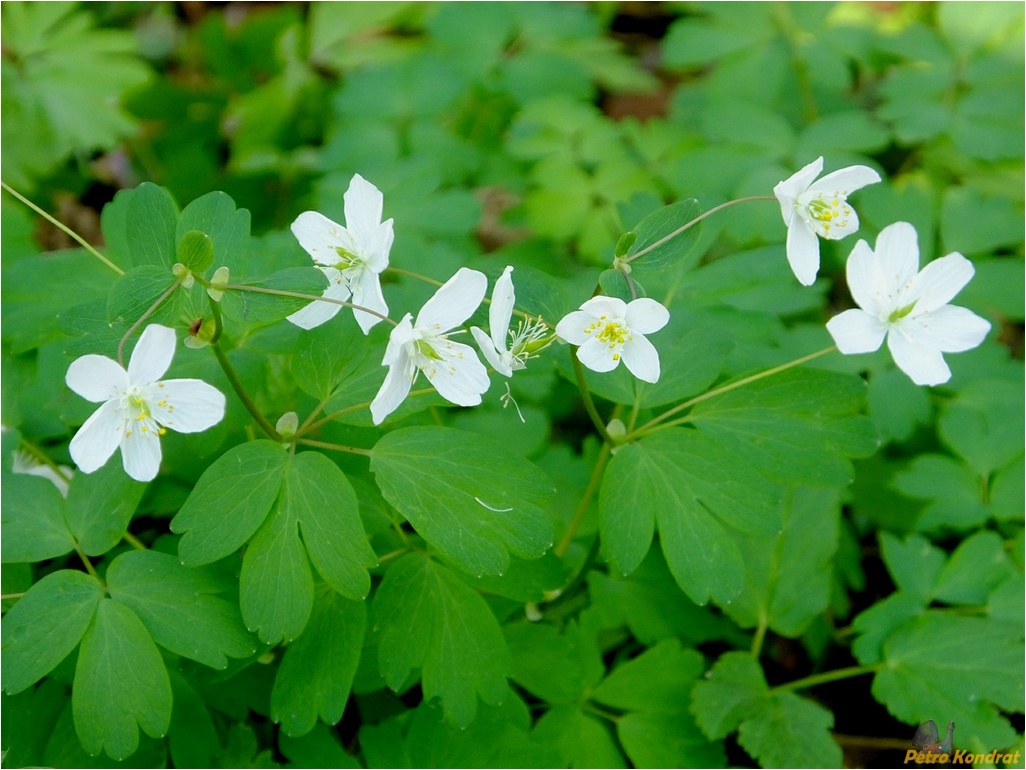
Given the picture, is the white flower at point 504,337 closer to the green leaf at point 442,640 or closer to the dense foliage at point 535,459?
the dense foliage at point 535,459

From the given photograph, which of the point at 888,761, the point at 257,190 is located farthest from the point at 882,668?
the point at 257,190

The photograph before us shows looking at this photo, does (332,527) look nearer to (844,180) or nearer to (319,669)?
(319,669)

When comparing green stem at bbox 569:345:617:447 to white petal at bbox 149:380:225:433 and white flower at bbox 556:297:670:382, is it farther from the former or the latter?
white petal at bbox 149:380:225:433

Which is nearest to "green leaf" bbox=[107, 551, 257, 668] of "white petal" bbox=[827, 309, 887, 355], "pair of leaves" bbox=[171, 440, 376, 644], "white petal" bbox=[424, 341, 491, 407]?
"pair of leaves" bbox=[171, 440, 376, 644]

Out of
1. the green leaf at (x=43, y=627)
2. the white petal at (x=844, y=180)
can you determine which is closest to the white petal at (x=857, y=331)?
the white petal at (x=844, y=180)

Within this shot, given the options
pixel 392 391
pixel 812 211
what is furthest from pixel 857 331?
pixel 392 391

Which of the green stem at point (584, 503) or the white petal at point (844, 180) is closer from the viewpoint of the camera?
the white petal at point (844, 180)

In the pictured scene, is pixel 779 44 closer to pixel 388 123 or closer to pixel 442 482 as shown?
pixel 388 123
